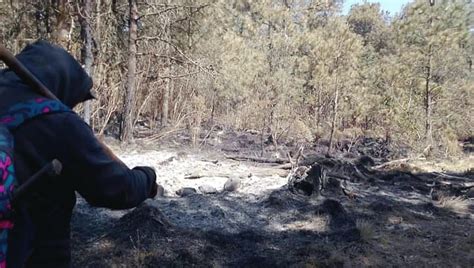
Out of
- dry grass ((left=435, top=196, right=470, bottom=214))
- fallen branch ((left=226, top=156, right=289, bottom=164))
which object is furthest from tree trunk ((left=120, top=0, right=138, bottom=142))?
dry grass ((left=435, top=196, right=470, bottom=214))

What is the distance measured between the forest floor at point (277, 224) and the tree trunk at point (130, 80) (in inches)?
84.6

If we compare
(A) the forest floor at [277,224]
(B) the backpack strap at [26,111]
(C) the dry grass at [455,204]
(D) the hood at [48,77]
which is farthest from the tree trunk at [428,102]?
(B) the backpack strap at [26,111]

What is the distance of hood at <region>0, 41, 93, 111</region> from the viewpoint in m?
1.29

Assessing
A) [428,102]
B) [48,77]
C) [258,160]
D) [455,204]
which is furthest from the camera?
[428,102]

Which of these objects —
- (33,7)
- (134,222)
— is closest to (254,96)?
(33,7)

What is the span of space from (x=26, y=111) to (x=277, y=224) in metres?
3.93

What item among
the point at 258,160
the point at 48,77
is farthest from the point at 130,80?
the point at 48,77

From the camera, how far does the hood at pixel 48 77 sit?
4.25 ft

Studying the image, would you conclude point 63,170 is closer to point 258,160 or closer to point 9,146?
point 9,146

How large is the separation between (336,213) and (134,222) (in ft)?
7.21

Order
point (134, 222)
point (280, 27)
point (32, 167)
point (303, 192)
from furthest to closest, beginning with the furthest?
point (280, 27) → point (303, 192) → point (134, 222) → point (32, 167)

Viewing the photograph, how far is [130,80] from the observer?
9.65 m

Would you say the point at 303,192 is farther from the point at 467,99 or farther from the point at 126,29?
the point at 467,99

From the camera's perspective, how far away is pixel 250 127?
14.5 m
